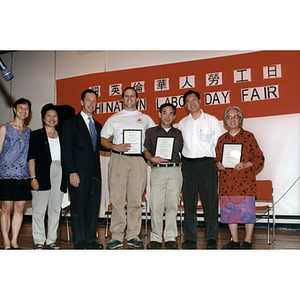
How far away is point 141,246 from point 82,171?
1.04m

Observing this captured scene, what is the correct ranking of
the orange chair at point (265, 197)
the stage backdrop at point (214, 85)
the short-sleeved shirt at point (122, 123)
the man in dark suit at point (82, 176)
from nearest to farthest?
the man in dark suit at point (82, 176), the short-sleeved shirt at point (122, 123), the stage backdrop at point (214, 85), the orange chair at point (265, 197)

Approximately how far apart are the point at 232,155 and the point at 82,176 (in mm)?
1674

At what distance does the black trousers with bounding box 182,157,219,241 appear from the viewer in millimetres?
3201

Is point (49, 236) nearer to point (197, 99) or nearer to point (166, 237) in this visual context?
point (166, 237)

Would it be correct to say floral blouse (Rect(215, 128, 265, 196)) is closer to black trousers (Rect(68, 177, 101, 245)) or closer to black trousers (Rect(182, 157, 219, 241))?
black trousers (Rect(182, 157, 219, 241))

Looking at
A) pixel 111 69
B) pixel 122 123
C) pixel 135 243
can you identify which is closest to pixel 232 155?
pixel 122 123

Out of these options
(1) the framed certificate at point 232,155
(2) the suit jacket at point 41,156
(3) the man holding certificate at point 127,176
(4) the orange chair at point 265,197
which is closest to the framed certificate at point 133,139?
(3) the man holding certificate at point 127,176

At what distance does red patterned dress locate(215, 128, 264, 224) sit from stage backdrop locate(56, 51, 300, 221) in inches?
14.8

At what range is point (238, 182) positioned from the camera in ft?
10.5

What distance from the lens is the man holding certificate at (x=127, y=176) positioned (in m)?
3.20

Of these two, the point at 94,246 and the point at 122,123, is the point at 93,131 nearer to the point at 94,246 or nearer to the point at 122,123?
the point at 122,123

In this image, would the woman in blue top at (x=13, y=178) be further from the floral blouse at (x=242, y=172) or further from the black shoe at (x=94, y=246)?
the floral blouse at (x=242, y=172)

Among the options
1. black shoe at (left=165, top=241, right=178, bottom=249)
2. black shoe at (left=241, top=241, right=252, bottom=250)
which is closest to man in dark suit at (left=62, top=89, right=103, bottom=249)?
black shoe at (left=165, top=241, right=178, bottom=249)

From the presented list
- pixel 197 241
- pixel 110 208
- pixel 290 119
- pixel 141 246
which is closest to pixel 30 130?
pixel 110 208
